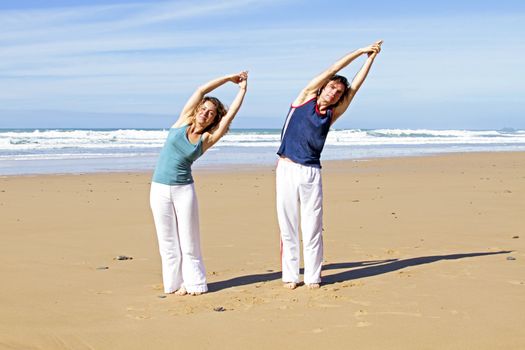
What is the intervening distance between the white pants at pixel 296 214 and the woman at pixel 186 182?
683 millimetres

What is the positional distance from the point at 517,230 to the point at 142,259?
4.60m

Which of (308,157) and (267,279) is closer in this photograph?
(308,157)

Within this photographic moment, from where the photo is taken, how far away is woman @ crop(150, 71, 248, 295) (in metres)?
5.63

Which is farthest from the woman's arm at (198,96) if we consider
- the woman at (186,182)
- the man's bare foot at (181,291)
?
the man's bare foot at (181,291)

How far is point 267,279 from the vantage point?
6.25 meters

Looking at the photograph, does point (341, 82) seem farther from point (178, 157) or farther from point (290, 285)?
point (290, 285)

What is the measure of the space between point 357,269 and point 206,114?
2189 millimetres

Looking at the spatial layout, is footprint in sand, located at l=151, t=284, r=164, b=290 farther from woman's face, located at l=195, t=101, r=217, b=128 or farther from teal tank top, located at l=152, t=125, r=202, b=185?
woman's face, located at l=195, t=101, r=217, b=128

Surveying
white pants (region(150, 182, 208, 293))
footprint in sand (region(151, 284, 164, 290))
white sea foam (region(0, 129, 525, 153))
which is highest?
white pants (region(150, 182, 208, 293))

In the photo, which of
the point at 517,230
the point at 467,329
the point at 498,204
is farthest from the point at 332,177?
the point at 467,329

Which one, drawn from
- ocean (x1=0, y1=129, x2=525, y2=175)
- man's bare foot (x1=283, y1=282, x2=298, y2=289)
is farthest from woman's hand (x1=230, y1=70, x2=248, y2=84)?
ocean (x1=0, y1=129, x2=525, y2=175)

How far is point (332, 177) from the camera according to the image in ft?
58.4

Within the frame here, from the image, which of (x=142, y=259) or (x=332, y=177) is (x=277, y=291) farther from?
(x=332, y=177)

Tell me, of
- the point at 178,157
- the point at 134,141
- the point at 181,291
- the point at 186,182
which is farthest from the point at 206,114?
the point at 134,141
